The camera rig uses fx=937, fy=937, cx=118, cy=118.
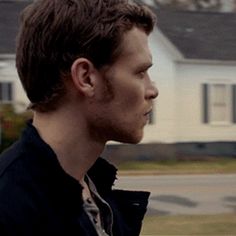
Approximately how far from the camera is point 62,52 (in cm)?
219

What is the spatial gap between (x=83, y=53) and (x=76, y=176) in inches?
12.4

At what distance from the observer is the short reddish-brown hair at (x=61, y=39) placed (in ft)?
7.11

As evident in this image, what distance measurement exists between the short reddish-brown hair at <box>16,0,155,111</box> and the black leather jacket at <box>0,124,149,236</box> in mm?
122

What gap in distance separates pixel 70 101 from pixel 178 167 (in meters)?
24.0

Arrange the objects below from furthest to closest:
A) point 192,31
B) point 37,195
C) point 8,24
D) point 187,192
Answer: point 192,31
point 8,24
point 187,192
point 37,195

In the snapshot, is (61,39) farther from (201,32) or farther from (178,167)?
(201,32)

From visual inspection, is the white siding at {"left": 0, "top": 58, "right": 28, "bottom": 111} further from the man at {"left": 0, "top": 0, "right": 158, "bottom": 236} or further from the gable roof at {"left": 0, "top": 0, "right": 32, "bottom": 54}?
the man at {"left": 0, "top": 0, "right": 158, "bottom": 236}

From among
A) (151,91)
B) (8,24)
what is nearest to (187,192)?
(8,24)

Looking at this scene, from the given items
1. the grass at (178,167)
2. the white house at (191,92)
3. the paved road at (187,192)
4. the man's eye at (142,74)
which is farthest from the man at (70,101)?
the white house at (191,92)

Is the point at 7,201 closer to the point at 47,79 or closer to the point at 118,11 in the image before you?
the point at 47,79

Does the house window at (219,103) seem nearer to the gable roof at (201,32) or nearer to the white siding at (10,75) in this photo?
the gable roof at (201,32)

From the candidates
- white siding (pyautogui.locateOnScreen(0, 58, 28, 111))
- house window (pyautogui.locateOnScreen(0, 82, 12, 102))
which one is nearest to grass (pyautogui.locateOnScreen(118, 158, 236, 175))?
white siding (pyautogui.locateOnScreen(0, 58, 28, 111))

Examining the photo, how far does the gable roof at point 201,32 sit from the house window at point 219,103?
94 centimetres

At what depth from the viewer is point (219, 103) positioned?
28.8 m
